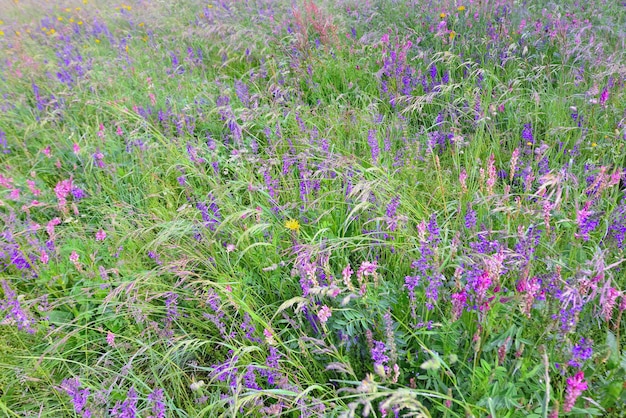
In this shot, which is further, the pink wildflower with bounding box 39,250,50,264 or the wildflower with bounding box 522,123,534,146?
the wildflower with bounding box 522,123,534,146

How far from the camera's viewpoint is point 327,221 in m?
2.08

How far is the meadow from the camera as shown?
4.44 ft

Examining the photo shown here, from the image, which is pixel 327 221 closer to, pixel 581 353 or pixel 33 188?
pixel 581 353

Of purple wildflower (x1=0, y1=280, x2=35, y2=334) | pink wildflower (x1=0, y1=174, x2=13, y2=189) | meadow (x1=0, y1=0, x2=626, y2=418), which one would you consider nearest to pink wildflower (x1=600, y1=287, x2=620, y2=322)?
meadow (x1=0, y1=0, x2=626, y2=418)

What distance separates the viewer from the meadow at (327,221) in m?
1.35

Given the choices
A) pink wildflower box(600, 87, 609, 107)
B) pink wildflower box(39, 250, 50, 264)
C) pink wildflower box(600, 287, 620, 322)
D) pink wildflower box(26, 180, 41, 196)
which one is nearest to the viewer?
pink wildflower box(600, 287, 620, 322)

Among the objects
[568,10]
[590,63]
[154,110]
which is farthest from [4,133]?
[568,10]

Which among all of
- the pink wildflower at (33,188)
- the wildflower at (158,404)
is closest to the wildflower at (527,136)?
the wildflower at (158,404)

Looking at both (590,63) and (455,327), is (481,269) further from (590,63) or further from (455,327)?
(590,63)

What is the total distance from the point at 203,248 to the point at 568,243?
1.60 m

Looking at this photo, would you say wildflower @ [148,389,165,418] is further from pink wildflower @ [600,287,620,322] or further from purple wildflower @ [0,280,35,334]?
pink wildflower @ [600,287,620,322]

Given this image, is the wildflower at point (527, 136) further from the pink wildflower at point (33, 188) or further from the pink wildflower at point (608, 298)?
the pink wildflower at point (33, 188)

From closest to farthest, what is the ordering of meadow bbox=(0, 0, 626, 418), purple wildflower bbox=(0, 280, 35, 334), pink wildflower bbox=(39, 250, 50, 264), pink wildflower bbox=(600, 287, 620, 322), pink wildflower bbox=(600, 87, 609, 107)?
pink wildflower bbox=(600, 287, 620, 322) → meadow bbox=(0, 0, 626, 418) → purple wildflower bbox=(0, 280, 35, 334) → pink wildflower bbox=(39, 250, 50, 264) → pink wildflower bbox=(600, 87, 609, 107)

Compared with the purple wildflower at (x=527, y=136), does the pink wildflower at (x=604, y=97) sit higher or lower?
higher
